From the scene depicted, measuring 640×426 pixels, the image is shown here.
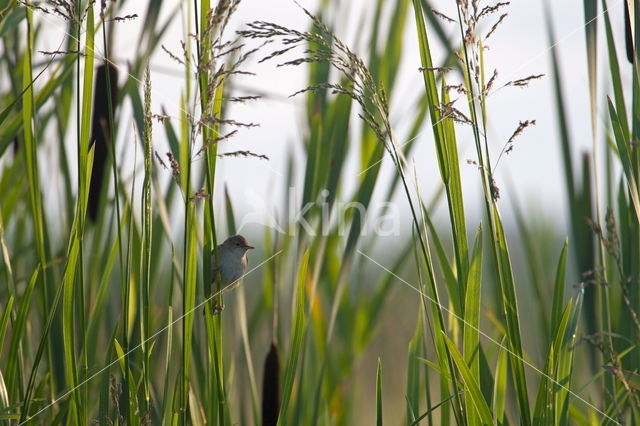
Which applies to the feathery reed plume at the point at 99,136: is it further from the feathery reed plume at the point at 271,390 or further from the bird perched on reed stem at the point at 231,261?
the feathery reed plume at the point at 271,390

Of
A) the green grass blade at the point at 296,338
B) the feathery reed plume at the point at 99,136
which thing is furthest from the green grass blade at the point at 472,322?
the feathery reed plume at the point at 99,136

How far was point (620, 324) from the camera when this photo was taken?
5.03 feet

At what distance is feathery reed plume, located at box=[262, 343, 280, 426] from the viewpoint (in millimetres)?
1437

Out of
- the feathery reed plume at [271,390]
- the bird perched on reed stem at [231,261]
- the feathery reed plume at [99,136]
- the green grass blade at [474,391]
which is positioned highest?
the feathery reed plume at [99,136]

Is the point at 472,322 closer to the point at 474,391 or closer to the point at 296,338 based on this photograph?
the point at 474,391

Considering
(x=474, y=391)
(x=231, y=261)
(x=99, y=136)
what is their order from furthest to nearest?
(x=231, y=261)
(x=99, y=136)
(x=474, y=391)

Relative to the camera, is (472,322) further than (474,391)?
Yes

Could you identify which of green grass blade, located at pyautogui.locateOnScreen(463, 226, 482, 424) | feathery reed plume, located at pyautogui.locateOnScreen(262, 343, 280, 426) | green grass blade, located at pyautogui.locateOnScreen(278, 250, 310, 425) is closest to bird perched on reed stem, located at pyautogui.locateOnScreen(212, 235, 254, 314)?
feathery reed plume, located at pyautogui.locateOnScreen(262, 343, 280, 426)

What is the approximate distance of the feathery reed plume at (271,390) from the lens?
1.44m

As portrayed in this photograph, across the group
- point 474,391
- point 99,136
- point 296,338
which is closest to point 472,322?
point 474,391

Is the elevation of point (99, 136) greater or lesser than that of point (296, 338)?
greater

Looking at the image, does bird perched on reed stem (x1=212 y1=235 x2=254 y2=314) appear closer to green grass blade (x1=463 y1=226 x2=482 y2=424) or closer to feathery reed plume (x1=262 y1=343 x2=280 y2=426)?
feathery reed plume (x1=262 y1=343 x2=280 y2=426)

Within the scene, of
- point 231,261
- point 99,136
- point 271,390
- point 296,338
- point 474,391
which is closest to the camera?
point 474,391

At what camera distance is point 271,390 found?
1.47 m
